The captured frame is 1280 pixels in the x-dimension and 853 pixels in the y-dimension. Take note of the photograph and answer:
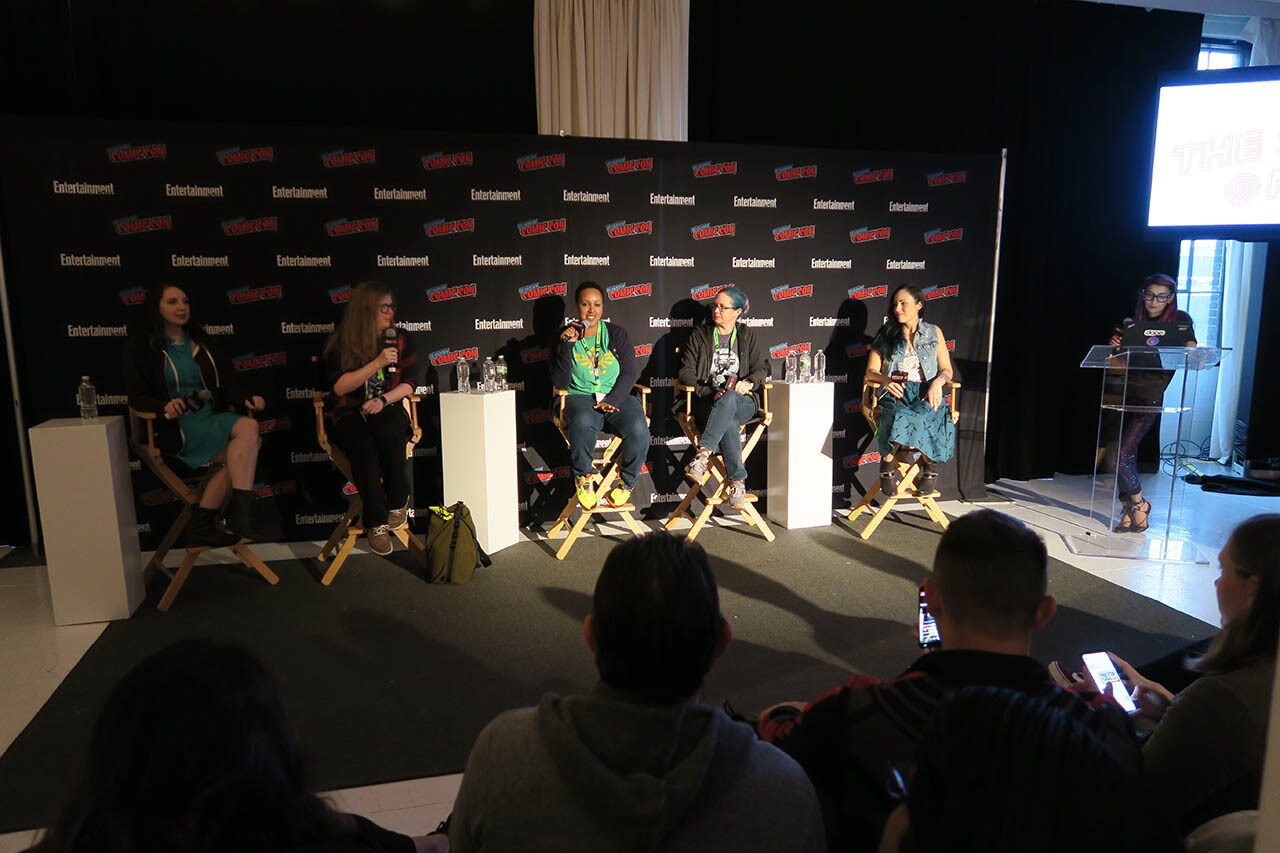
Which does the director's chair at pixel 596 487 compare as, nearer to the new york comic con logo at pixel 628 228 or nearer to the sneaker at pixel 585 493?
the sneaker at pixel 585 493

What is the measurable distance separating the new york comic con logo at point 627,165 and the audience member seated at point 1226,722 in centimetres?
410

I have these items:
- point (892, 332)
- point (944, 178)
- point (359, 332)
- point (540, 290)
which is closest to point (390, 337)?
point (359, 332)

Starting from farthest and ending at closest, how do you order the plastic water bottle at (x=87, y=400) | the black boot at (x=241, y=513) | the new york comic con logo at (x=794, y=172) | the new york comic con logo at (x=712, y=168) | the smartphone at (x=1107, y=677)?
the new york comic con logo at (x=794, y=172)
the new york comic con logo at (x=712, y=168)
the black boot at (x=241, y=513)
the plastic water bottle at (x=87, y=400)
the smartphone at (x=1107, y=677)

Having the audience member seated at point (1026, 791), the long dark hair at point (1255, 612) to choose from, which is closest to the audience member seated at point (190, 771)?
the audience member seated at point (1026, 791)

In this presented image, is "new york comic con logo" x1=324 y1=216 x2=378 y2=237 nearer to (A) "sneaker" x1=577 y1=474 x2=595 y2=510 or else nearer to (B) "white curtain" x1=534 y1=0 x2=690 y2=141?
(B) "white curtain" x1=534 y1=0 x2=690 y2=141

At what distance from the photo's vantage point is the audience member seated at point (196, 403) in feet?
12.6

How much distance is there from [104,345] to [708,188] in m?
3.44

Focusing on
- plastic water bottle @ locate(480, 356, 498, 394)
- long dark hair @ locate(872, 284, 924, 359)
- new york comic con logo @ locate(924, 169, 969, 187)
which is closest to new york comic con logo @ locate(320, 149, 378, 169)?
plastic water bottle @ locate(480, 356, 498, 394)

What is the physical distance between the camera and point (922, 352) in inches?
195

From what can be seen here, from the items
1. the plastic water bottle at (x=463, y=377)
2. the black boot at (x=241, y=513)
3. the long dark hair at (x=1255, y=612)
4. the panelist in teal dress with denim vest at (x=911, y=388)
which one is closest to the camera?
the long dark hair at (x=1255, y=612)

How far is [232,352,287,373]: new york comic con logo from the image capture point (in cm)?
467

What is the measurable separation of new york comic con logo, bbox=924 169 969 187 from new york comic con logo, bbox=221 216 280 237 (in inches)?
156

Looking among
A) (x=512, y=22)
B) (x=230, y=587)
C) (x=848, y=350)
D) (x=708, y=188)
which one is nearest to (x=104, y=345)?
(x=230, y=587)

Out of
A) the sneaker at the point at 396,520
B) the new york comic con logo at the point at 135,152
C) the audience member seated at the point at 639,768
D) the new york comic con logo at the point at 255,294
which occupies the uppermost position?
the new york comic con logo at the point at 135,152
